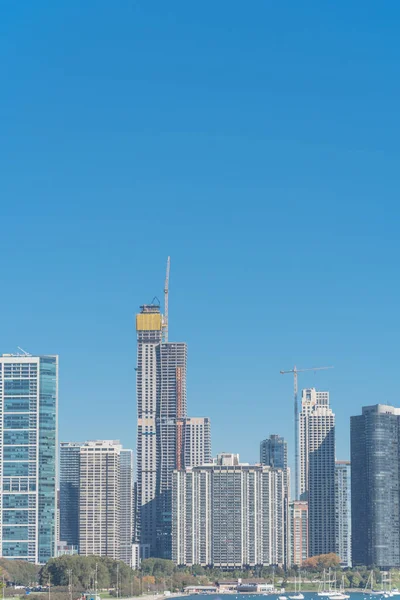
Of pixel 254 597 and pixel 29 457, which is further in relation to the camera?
pixel 29 457

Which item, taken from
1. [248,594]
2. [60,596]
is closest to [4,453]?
[248,594]

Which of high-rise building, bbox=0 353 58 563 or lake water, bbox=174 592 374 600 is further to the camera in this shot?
high-rise building, bbox=0 353 58 563

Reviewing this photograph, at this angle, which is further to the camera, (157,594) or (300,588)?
(300,588)

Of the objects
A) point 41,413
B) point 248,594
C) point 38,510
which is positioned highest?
point 41,413

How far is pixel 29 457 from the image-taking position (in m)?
188

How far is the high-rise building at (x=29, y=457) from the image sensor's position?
7298 inches

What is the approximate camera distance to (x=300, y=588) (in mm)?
194375

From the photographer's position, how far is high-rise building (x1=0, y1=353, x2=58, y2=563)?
185 meters

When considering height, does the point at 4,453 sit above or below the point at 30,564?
above

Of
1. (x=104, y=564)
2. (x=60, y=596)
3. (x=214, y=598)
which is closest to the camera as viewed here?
(x=60, y=596)

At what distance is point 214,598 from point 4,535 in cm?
3257

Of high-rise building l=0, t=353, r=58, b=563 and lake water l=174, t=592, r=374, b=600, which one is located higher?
high-rise building l=0, t=353, r=58, b=563

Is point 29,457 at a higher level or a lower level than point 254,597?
higher

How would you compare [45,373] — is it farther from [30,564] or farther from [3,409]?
[30,564]
